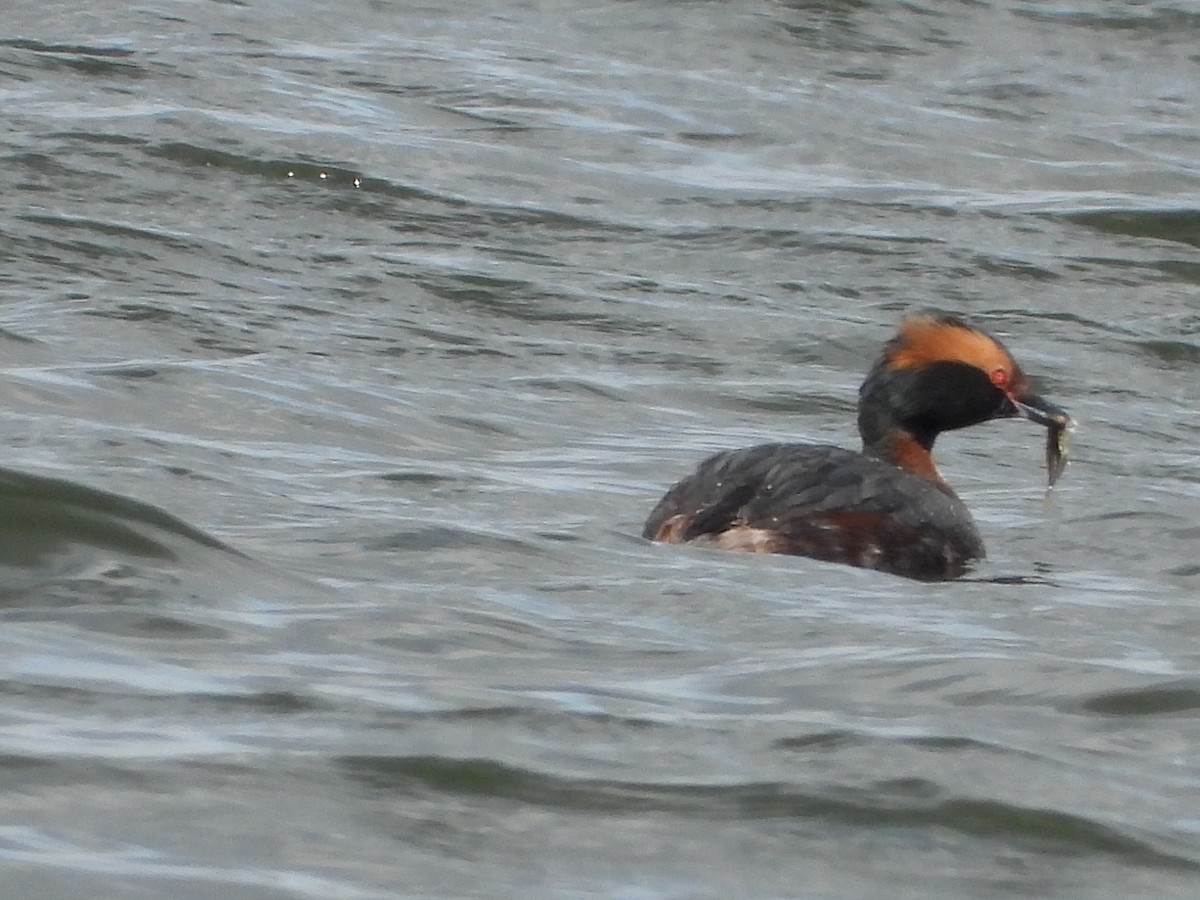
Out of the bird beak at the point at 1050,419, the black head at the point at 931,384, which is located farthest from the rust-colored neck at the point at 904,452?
the bird beak at the point at 1050,419

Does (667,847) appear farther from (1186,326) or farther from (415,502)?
(1186,326)

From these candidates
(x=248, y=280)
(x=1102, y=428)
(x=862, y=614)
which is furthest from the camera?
(x=248, y=280)

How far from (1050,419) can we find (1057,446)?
9cm

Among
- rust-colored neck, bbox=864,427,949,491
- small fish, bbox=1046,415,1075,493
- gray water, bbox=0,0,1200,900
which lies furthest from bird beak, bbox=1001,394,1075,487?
rust-colored neck, bbox=864,427,949,491

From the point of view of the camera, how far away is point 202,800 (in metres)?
5.02

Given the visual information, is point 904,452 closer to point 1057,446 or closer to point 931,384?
point 931,384

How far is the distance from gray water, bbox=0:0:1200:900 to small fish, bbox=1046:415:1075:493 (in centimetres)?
15

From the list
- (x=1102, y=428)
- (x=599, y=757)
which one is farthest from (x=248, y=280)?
(x=599, y=757)

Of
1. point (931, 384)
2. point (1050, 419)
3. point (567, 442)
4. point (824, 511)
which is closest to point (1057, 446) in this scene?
point (1050, 419)

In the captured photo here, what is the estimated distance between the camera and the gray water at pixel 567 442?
5.13 meters

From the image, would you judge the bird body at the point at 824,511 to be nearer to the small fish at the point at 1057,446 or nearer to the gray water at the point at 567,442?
the gray water at the point at 567,442

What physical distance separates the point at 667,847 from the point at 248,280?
7.34m

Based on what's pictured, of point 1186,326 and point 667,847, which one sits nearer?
point 667,847

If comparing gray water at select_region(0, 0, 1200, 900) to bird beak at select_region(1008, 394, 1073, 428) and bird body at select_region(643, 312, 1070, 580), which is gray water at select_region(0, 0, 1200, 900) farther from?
bird beak at select_region(1008, 394, 1073, 428)
